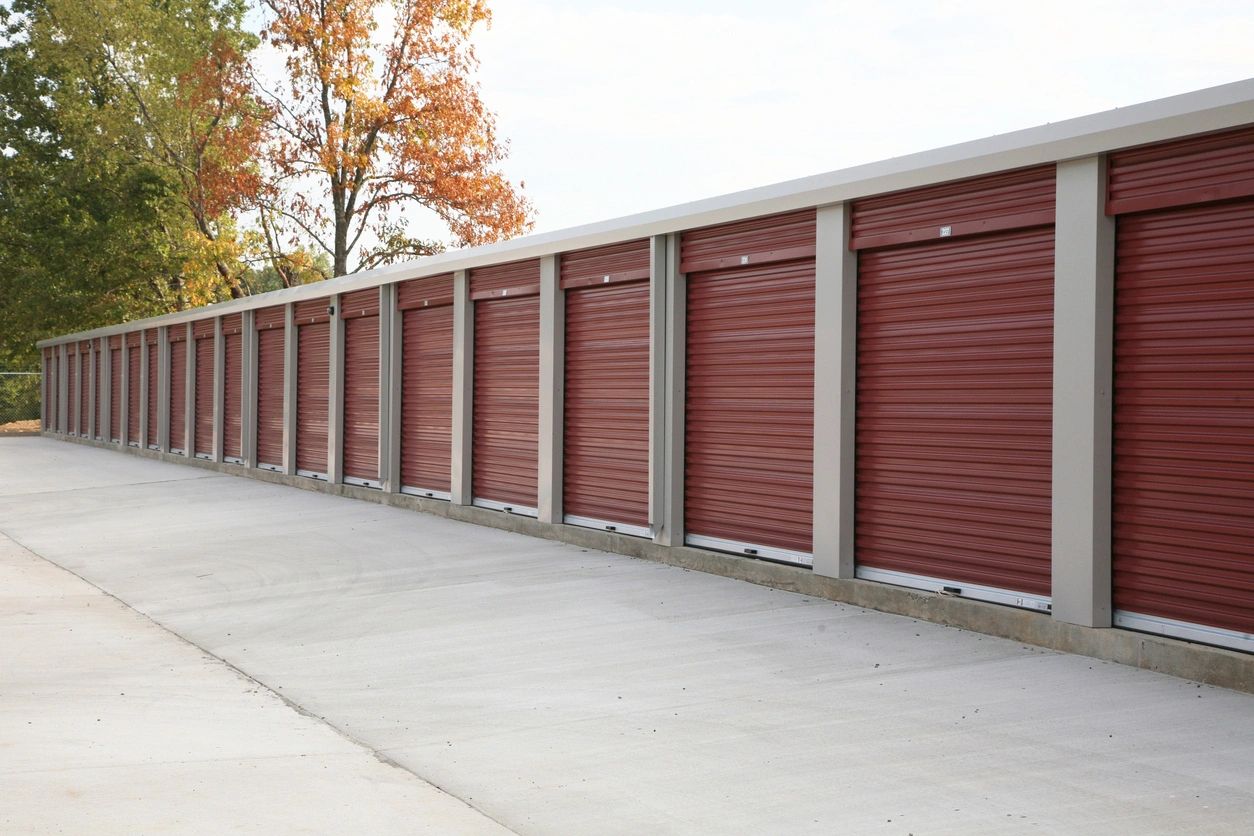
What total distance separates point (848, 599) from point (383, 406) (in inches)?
379

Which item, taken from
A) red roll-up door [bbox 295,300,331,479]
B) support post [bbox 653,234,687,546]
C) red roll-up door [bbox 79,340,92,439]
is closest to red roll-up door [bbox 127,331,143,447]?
red roll-up door [bbox 79,340,92,439]

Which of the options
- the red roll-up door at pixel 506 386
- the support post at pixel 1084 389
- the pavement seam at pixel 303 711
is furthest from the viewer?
the red roll-up door at pixel 506 386

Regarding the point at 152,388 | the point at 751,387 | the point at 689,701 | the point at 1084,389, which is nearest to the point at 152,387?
the point at 152,388

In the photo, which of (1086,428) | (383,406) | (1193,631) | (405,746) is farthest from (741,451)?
(383,406)

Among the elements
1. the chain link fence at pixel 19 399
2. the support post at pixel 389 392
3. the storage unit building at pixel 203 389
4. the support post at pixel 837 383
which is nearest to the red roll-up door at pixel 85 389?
the storage unit building at pixel 203 389

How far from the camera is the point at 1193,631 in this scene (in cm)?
719

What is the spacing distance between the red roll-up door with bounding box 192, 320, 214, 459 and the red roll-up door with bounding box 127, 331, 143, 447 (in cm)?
536

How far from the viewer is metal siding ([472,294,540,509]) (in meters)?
14.2

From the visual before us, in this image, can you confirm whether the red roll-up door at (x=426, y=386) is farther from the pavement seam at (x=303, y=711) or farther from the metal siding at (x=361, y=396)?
the pavement seam at (x=303, y=711)

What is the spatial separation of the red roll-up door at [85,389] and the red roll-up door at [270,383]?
15.5 metres

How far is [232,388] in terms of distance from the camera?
81.0ft

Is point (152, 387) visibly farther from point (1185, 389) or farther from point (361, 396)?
point (1185, 389)

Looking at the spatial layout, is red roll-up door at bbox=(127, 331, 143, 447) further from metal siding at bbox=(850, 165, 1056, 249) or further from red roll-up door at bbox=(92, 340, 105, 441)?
metal siding at bbox=(850, 165, 1056, 249)

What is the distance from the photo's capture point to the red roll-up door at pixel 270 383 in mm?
22141
